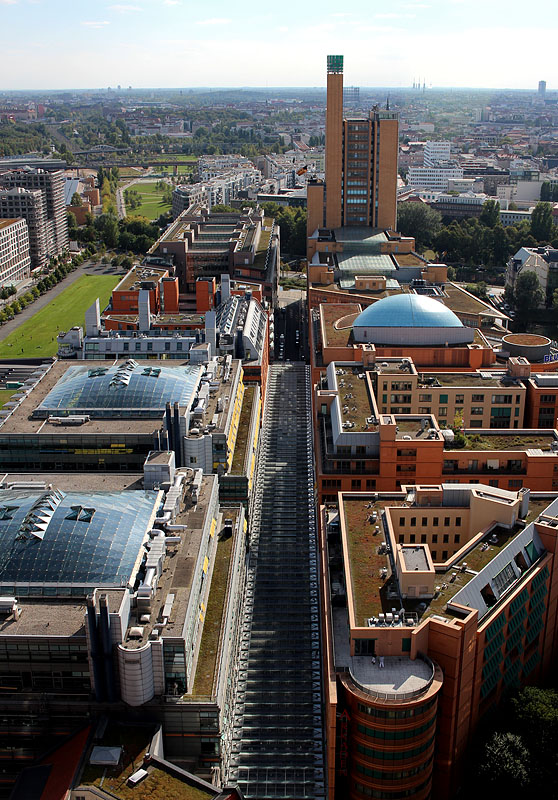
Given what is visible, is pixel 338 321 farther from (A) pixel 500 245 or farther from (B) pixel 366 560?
(A) pixel 500 245

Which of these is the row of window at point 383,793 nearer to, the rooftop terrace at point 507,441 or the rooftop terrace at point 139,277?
the rooftop terrace at point 507,441

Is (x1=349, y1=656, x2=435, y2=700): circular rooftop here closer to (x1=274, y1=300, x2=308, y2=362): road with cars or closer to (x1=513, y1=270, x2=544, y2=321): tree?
(x1=274, y1=300, x2=308, y2=362): road with cars

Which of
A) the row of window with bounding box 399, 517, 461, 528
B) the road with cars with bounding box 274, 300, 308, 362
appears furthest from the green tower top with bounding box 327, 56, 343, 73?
the row of window with bounding box 399, 517, 461, 528

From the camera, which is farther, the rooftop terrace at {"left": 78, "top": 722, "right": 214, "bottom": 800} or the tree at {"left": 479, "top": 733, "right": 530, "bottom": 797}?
the tree at {"left": 479, "top": 733, "right": 530, "bottom": 797}

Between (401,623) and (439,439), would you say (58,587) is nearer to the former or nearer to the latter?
(401,623)

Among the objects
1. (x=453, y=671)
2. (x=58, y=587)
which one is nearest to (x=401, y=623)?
(x=453, y=671)

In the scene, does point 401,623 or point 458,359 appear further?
point 458,359
